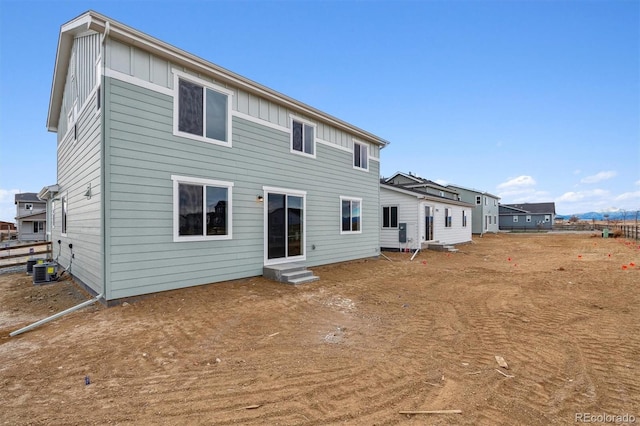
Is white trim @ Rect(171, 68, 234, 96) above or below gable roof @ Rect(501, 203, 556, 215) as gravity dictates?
above

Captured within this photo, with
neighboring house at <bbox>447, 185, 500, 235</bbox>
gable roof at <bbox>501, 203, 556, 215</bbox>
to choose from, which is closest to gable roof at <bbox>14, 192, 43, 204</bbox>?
neighboring house at <bbox>447, 185, 500, 235</bbox>

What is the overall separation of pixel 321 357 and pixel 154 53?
293 inches

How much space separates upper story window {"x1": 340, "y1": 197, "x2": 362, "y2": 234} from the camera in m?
12.1

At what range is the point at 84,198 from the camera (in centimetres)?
769

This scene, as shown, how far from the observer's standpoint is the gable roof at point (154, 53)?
5.98 m

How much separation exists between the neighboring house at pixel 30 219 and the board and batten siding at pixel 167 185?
A: 33097mm

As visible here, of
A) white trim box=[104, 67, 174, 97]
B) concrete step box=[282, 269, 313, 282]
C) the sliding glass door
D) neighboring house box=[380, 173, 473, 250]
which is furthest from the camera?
neighboring house box=[380, 173, 473, 250]

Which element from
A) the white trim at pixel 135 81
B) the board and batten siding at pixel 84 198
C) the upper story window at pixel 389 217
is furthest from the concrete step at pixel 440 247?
the board and batten siding at pixel 84 198

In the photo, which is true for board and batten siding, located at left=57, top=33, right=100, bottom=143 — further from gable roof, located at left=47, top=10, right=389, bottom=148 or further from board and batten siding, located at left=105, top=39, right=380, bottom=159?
board and batten siding, located at left=105, top=39, right=380, bottom=159

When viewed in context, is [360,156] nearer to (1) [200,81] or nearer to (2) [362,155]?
(2) [362,155]

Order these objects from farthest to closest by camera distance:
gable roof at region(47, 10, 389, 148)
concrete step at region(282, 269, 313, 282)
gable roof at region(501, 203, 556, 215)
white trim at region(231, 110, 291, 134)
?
gable roof at region(501, 203, 556, 215) → concrete step at region(282, 269, 313, 282) → white trim at region(231, 110, 291, 134) → gable roof at region(47, 10, 389, 148)

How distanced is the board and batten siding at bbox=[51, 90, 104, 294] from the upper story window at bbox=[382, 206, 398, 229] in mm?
14922

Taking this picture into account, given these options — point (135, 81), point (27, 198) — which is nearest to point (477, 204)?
point (135, 81)

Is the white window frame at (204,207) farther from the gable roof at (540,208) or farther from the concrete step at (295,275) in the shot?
the gable roof at (540,208)
